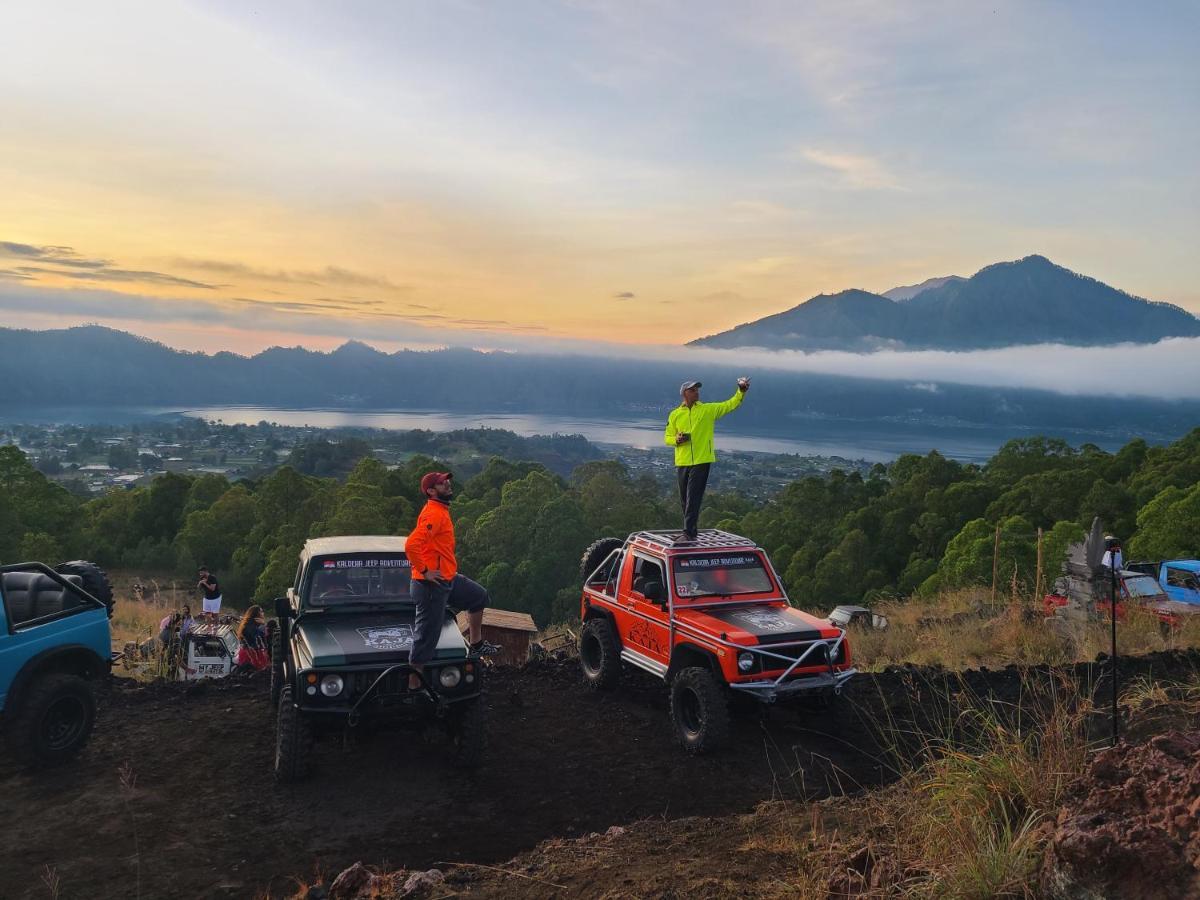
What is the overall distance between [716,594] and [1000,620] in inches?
240

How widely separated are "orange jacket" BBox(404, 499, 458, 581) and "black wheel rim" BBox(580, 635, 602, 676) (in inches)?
130

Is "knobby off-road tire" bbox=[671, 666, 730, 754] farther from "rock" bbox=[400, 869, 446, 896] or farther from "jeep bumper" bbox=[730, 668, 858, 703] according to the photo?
"rock" bbox=[400, 869, 446, 896]

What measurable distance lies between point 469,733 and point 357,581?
2.10m

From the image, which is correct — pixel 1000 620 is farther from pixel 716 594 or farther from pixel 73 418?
pixel 73 418

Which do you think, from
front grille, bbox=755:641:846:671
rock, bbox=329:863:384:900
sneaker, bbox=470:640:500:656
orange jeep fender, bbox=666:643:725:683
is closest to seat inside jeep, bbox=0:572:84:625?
sneaker, bbox=470:640:500:656

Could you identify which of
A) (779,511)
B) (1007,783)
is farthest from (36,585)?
(779,511)

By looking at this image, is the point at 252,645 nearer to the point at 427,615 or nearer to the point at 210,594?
the point at 210,594

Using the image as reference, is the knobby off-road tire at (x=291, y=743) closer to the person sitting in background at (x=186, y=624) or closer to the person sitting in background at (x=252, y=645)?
the person sitting in background at (x=252, y=645)

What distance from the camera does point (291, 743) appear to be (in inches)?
288

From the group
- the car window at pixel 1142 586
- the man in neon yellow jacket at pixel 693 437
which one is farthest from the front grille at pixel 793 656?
the car window at pixel 1142 586

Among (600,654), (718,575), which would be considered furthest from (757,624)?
(600,654)

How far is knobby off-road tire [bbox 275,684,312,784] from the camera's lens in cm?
732

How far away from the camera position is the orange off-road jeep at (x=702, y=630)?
7.89m

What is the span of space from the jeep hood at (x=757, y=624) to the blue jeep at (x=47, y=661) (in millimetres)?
6205
